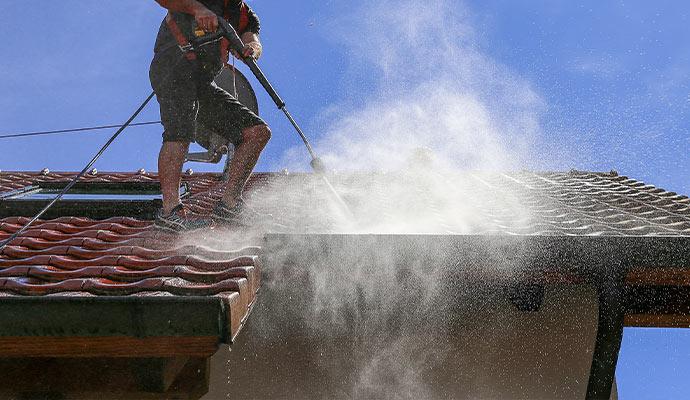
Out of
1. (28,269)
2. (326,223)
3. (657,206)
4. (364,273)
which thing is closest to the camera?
(28,269)

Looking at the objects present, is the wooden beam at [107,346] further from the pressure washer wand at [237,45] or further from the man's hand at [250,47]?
A: the man's hand at [250,47]

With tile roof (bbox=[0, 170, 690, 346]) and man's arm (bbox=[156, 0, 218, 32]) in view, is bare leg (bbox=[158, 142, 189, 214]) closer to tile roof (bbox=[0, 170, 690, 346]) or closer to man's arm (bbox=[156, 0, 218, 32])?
tile roof (bbox=[0, 170, 690, 346])

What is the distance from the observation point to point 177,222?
3244mm

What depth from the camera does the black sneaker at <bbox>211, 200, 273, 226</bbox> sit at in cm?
341

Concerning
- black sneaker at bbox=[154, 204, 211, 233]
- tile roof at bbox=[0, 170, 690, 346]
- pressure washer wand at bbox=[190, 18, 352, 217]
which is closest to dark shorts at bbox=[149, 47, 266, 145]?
pressure washer wand at bbox=[190, 18, 352, 217]

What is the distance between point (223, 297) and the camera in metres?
2.12

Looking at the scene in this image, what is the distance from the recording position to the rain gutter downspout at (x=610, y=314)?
2.91m

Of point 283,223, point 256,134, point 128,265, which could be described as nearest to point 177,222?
point 128,265

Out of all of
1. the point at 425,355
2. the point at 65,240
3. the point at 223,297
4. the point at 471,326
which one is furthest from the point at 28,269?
the point at 471,326

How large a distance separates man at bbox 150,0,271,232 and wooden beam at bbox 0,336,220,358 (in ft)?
3.51

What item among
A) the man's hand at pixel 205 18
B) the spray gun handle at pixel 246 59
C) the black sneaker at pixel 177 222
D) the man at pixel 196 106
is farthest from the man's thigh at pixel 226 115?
the black sneaker at pixel 177 222

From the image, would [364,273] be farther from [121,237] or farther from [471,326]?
[121,237]

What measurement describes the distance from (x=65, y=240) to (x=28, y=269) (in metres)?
0.57

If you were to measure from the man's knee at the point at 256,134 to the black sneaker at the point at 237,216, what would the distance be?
0.49 m
